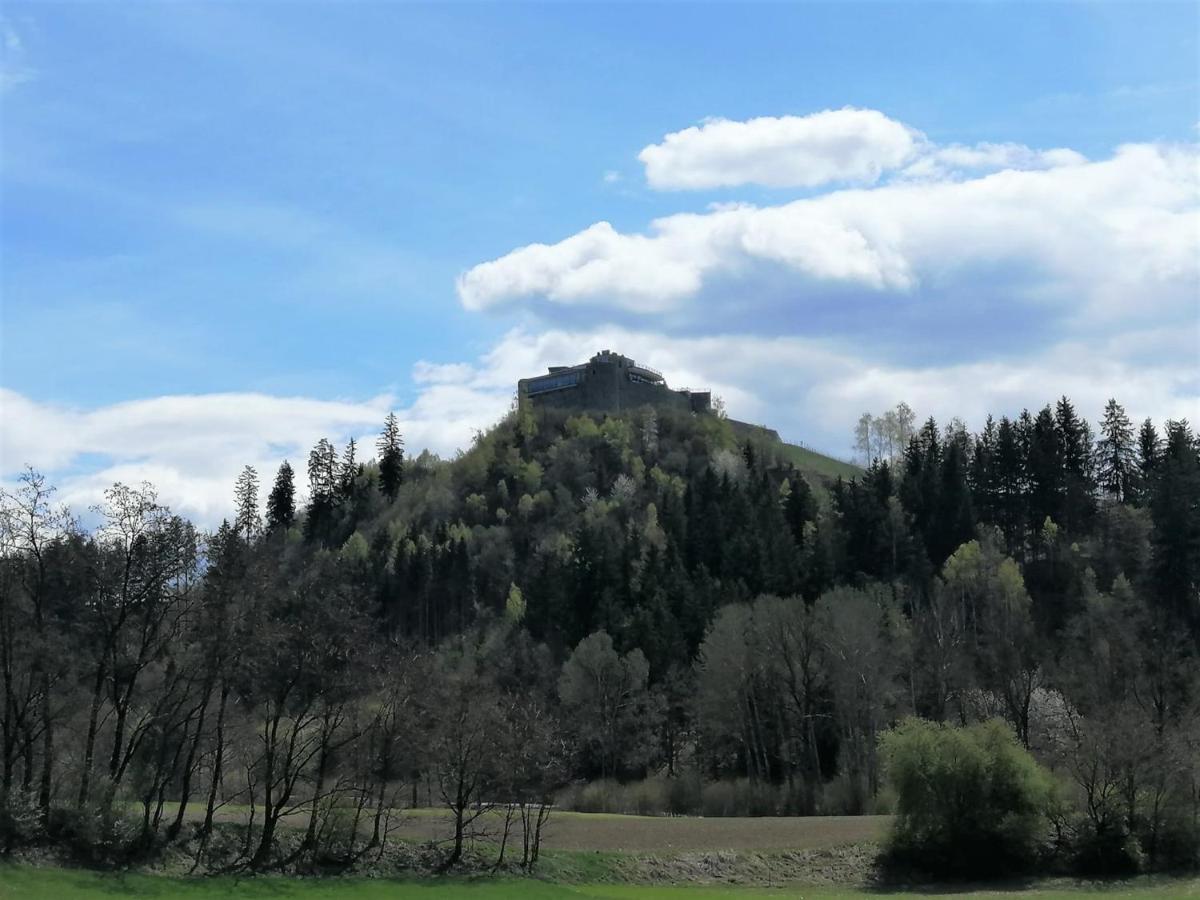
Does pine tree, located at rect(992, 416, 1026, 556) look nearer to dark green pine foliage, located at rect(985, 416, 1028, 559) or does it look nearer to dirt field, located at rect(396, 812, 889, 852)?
dark green pine foliage, located at rect(985, 416, 1028, 559)

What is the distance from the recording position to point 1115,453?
12169 cm

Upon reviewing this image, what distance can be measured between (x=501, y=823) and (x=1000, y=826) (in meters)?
22.9

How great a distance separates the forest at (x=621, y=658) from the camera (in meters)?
45.1

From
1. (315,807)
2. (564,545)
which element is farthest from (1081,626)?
(564,545)

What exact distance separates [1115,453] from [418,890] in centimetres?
10354

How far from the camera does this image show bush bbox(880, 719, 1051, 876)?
4772 centimetres

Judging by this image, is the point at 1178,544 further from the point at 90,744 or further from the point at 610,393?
the point at 610,393

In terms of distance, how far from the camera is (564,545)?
13100 centimetres

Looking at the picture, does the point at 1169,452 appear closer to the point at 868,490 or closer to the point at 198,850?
the point at 868,490

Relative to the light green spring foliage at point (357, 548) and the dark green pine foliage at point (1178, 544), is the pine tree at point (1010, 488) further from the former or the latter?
the light green spring foliage at point (357, 548)

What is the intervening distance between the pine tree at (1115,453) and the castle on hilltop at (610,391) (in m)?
67.4

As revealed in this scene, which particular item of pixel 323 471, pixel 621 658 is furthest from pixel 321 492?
pixel 621 658

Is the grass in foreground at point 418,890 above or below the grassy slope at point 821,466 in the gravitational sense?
below

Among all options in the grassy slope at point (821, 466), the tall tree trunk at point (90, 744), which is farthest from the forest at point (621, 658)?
the grassy slope at point (821, 466)
